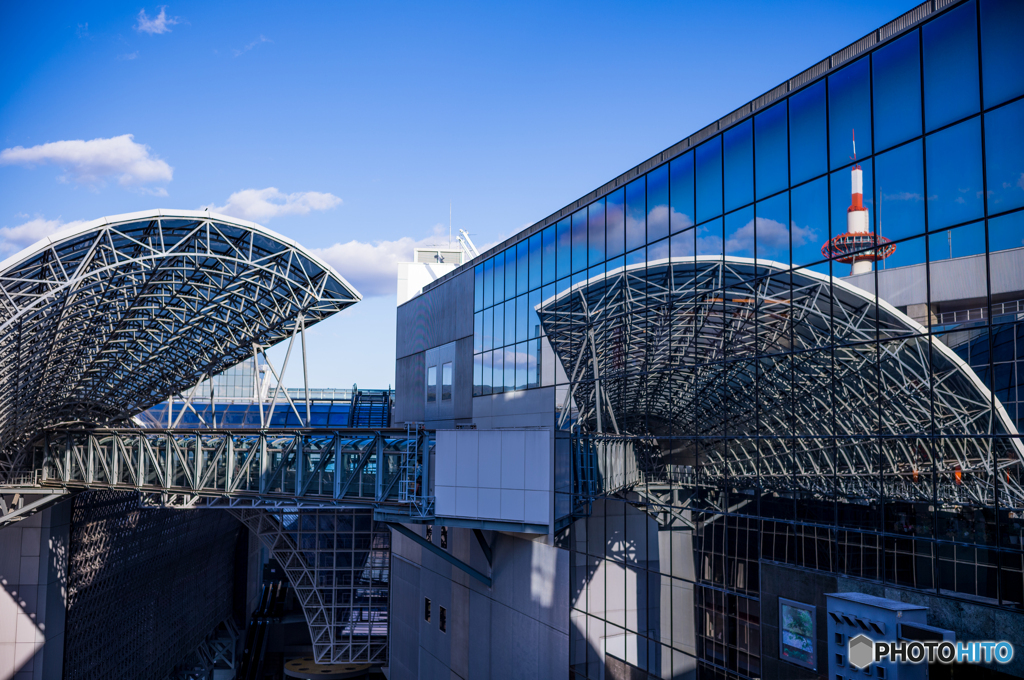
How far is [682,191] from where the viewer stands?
62.0ft

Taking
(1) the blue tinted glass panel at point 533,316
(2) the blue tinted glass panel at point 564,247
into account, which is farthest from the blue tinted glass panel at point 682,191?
(1) the blue tinted glass panel at point 533,316

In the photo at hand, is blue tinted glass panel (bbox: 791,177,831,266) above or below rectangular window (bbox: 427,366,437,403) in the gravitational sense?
above

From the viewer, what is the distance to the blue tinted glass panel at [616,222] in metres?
21.3

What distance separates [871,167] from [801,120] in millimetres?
2160

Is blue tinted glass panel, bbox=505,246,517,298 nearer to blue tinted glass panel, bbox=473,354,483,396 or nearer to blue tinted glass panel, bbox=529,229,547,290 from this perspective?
blue tinted glass panel, bbox=529,229,547,290

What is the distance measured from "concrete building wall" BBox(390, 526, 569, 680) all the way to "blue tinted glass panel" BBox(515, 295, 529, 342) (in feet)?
21.7

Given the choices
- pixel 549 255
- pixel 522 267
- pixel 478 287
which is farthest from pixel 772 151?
pixel 478 287

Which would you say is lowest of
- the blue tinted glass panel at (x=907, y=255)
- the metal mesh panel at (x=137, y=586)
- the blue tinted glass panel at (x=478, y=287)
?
the metal mesh panel at (x=137, y=586)

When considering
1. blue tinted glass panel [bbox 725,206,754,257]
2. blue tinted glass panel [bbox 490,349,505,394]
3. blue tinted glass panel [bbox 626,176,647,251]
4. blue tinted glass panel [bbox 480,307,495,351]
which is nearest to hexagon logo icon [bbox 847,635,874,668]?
blue tinted glass panel [bbox 725,206,754,257]

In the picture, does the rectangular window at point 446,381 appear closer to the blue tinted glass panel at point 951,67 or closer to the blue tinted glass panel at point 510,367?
the blue tinted glass panel at point 510,367

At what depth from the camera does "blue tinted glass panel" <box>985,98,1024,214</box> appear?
11266 millimetres

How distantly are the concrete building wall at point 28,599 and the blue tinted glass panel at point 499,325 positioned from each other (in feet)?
80.0

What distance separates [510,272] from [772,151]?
1294cm

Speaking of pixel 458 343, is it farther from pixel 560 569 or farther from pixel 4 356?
pixel 4 356
